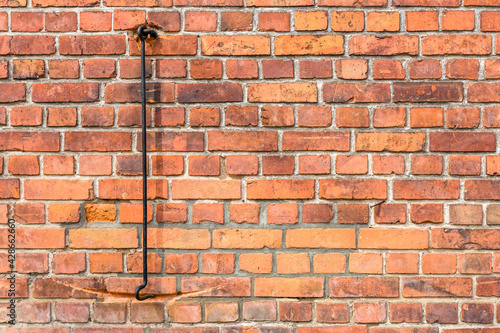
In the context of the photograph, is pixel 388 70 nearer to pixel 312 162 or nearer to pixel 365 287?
pixel 312 162

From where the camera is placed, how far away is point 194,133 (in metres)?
1.35

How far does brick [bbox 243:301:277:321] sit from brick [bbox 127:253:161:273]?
14.2 inches

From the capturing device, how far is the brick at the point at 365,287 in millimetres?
1336

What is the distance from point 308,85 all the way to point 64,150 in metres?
0.95

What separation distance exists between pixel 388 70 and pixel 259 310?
1022mm

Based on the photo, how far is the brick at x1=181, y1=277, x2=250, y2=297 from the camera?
134 centimetres

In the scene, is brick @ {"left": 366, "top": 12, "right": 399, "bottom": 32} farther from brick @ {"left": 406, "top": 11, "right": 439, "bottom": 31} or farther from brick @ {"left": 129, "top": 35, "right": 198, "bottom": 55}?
brick @ {"left": 129, "top": 35, "right": 198, "bottom": 55}

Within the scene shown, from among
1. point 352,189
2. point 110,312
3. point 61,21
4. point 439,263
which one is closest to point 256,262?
point 352,189

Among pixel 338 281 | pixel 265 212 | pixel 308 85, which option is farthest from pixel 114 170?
pixel 338 281

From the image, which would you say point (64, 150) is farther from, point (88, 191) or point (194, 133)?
point (194, 133)

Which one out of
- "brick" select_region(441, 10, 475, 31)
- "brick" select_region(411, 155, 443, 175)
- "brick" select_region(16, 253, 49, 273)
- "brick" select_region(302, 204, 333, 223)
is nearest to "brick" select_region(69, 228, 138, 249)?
"brick" select_region(16, 253, 49, 273)

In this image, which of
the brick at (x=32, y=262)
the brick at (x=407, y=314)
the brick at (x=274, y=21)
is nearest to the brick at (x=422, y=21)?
the brick at (x=274, y=21)

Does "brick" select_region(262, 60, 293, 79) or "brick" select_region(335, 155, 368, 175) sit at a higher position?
"brick" select_region(262, 60, 293, 79)

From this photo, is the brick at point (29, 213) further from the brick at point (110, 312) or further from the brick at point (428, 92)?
the brick at point (428, 92)
